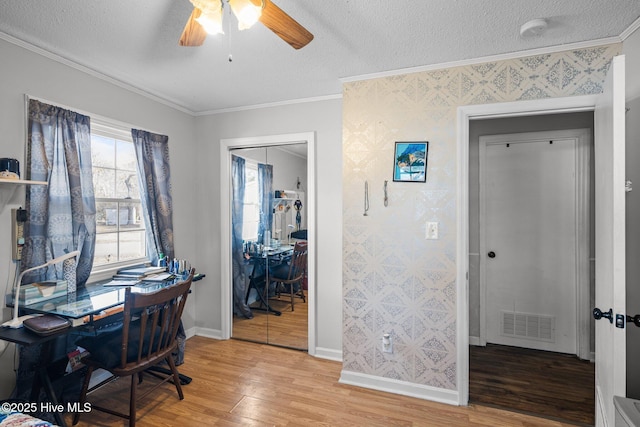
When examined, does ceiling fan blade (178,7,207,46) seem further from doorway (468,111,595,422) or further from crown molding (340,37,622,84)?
doorway (468,111,595,422)

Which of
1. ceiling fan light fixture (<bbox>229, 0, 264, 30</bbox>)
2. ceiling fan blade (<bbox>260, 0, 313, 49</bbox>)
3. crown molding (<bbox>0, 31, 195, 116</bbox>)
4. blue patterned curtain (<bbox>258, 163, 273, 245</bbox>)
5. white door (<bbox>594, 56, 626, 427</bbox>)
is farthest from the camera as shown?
blue patterned curtain (<bbox>258, 163, 273, 245</bbox>)

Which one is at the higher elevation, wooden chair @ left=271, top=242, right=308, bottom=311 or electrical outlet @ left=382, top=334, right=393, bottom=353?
wooden chair @ left=271, top=242, right=308, bottom=311

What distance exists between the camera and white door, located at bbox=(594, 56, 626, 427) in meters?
1.42

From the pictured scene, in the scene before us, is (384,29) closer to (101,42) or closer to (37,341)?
(101,42)

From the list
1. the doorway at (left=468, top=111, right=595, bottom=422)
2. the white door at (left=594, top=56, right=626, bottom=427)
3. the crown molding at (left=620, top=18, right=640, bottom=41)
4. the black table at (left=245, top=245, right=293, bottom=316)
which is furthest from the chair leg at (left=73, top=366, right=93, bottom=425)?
the crown molding at (left=620, top=18, right=640, bottom=41)

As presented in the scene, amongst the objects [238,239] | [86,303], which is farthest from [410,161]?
[86,303]

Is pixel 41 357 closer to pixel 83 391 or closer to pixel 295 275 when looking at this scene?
pixel 83 391

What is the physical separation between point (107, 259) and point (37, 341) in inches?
43.3

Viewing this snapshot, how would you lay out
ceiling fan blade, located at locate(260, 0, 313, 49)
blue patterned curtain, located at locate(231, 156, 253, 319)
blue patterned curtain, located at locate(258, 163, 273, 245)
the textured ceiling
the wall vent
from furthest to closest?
blue patterned curtain, located at locate(231, 156, 253, 319) < blue patterned curtain, located at locate(258, 163, 273, 245) < the wall vent < the textured ceiling < ceiling fan blade, located at locate(260, 0, 313, 49)

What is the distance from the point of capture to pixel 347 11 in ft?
5.66

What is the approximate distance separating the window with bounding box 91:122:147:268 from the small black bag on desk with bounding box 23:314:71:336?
818 millimetres

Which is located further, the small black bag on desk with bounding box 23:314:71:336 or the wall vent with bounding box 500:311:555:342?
the wall vent with bounding box 500:311:555:342

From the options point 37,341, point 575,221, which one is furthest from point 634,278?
point 37,341

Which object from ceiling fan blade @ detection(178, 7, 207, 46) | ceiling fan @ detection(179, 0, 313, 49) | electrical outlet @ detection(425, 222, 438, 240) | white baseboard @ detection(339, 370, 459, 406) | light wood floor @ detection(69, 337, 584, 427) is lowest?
light wood floor @ detection(69, 337, 584, 427)
